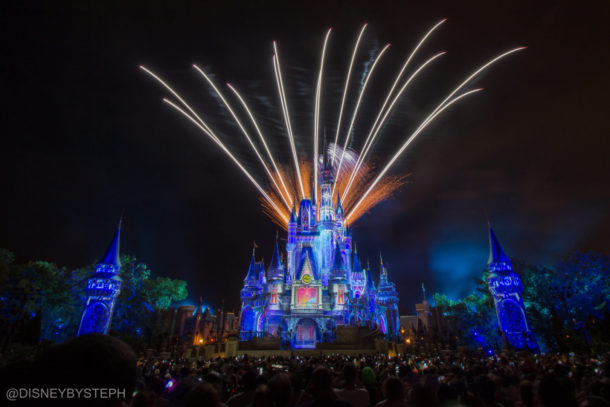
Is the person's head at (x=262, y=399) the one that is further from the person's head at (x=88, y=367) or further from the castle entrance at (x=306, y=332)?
the castle entrance at (x=306, y=332)

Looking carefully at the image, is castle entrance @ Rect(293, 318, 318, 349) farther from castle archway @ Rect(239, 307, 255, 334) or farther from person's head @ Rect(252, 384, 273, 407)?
person's head @ Rect(252, 384, 273, 407)

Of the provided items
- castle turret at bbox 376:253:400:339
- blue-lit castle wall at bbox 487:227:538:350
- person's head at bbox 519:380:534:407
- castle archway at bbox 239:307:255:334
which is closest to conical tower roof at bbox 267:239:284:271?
castle archway at bbox 239:307:255:334

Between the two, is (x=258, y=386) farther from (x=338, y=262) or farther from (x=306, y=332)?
(x=338, y=262)

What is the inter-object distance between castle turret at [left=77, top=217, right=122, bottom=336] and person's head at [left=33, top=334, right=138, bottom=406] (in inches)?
1553

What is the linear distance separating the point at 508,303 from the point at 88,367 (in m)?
45.5

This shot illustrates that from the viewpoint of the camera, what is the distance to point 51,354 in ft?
6.95

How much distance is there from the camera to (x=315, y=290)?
59.4 m


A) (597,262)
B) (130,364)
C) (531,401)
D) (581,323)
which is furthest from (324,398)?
(597,262)

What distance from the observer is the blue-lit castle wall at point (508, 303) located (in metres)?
35.0

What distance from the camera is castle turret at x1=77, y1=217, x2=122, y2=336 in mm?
34094

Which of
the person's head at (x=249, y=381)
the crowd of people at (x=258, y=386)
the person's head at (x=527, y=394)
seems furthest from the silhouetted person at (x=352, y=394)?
the person's head at (x=527, y=394)

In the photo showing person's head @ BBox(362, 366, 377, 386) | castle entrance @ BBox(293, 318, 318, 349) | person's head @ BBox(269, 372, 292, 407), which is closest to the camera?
person's head @ BBox(269, 372, 292, 407)

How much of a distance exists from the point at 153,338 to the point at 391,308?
51.5 metres

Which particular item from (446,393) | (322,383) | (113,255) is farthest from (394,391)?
(113,255)
